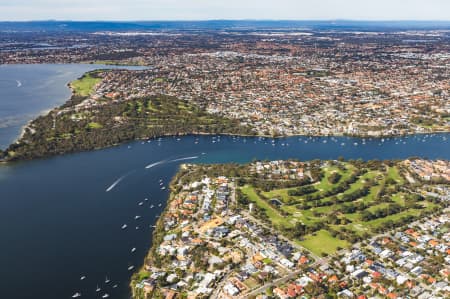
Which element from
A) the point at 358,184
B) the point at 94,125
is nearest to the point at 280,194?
the point at 358,184

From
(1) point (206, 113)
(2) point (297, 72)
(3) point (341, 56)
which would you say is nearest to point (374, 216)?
(1) point (206, 113)

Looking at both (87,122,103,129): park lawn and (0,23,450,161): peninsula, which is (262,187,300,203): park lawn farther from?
(87,122,103,129): park lawn

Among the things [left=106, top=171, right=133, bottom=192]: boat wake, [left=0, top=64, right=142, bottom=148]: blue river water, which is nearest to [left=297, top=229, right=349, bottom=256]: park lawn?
[left=106, top=171, right=133, bottom=192]: boat wake

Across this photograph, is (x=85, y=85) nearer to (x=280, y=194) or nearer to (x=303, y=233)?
(x=280, y=194)

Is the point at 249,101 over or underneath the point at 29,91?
over

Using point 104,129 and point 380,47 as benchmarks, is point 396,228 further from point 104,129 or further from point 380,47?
point 380,47

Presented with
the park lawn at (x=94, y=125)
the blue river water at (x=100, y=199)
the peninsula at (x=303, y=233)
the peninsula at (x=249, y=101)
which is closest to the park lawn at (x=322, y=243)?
the peninsula at (x=303, y=233)
